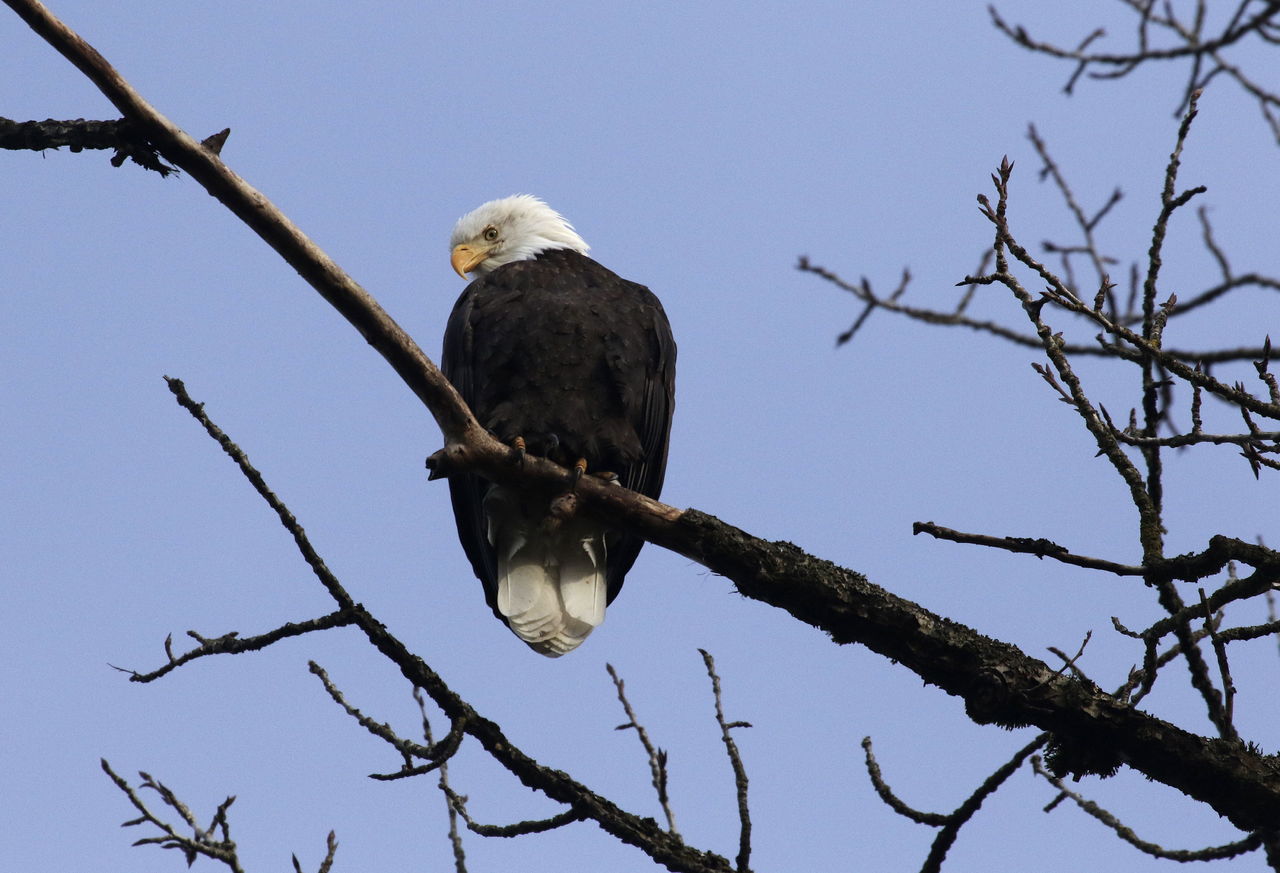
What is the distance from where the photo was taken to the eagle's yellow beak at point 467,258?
5824 mm

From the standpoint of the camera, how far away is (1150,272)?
284 cm

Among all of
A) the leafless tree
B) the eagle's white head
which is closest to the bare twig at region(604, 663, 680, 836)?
the leafless tree

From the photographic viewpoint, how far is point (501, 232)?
5.86 m

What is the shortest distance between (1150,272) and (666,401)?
2199 millimetres

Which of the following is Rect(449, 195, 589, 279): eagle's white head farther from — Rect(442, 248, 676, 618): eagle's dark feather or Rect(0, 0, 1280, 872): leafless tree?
Rect(0, 0, 1280, 872): leafless tree

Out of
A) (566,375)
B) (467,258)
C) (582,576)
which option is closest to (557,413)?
(566,375)

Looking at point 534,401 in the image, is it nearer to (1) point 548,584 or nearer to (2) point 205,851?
(1) point 548,584

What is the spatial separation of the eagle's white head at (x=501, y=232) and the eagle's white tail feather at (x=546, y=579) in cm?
159

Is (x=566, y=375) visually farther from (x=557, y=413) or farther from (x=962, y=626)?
(x=962, y=626)

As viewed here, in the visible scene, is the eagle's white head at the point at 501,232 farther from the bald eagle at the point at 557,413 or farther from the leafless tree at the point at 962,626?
the leafless tree at the point at 962,626

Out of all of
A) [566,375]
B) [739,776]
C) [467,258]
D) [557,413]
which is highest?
[467,258]

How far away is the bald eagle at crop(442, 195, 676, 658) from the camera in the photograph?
436 centimetres

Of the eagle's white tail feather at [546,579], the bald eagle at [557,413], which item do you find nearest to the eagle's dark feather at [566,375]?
the bald eagle at [557,413]

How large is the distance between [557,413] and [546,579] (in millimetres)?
625
